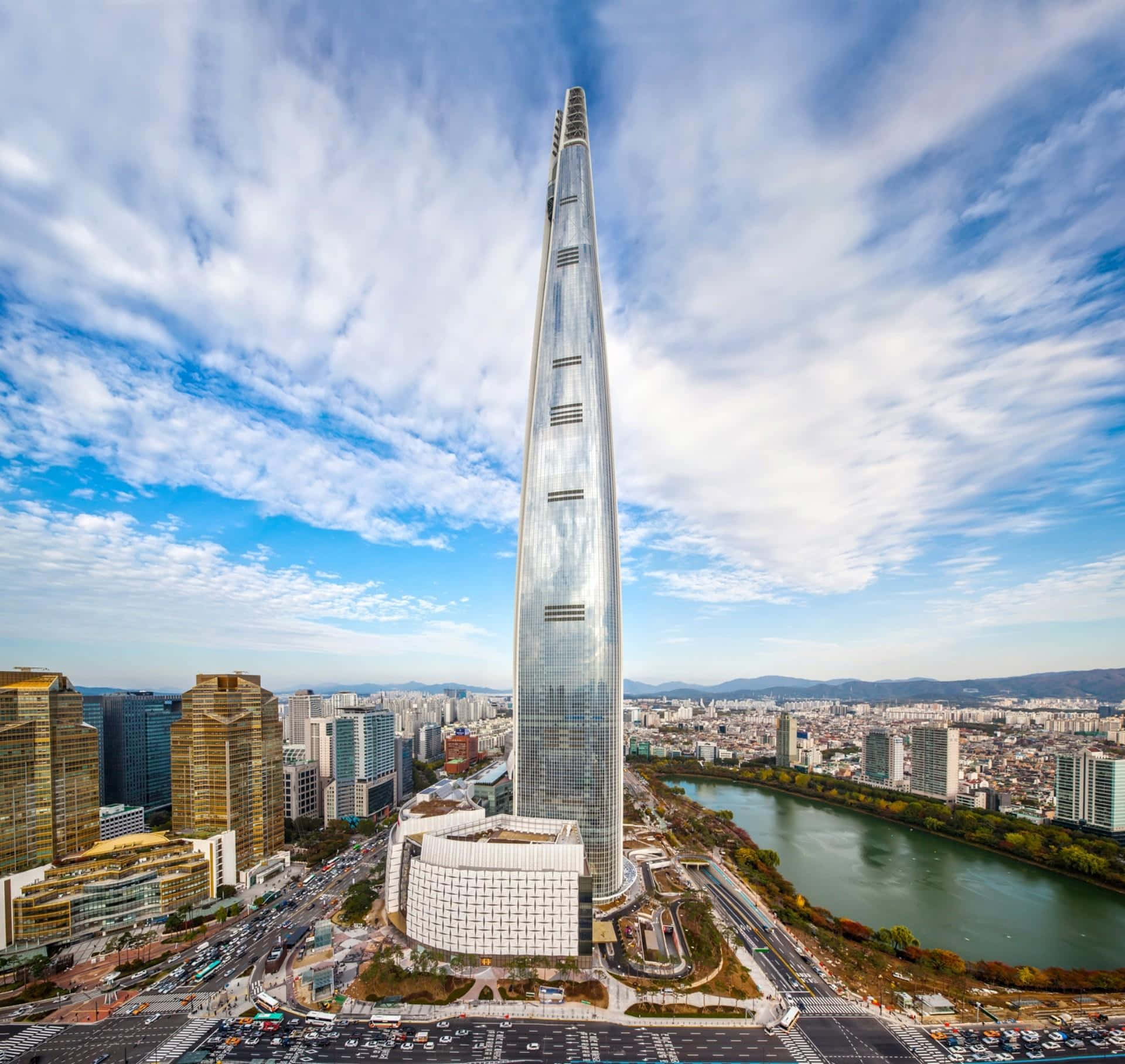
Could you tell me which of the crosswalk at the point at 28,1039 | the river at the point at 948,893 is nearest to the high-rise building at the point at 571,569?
the river at the point at 948,893

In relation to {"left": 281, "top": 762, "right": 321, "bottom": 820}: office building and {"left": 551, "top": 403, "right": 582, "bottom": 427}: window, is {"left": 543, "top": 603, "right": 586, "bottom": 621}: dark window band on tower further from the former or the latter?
{"left": 281, "top": 762, "right": 321, "bottom": 820}: office building

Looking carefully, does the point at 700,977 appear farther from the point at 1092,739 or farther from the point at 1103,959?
the point at 1092,739

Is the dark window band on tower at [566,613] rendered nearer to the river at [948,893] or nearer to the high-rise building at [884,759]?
the river at [948,893]

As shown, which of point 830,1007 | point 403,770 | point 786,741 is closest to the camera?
point 830,1007

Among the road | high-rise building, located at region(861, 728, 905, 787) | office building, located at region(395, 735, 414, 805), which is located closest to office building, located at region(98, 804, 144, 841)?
office building, located at region(395, 735, 414, 805)

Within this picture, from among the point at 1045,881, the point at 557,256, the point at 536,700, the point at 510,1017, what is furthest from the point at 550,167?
the point at 1045,881

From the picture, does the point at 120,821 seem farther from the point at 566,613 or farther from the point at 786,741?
the point at 786,741

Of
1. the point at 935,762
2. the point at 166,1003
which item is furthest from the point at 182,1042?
the point at 935,762
